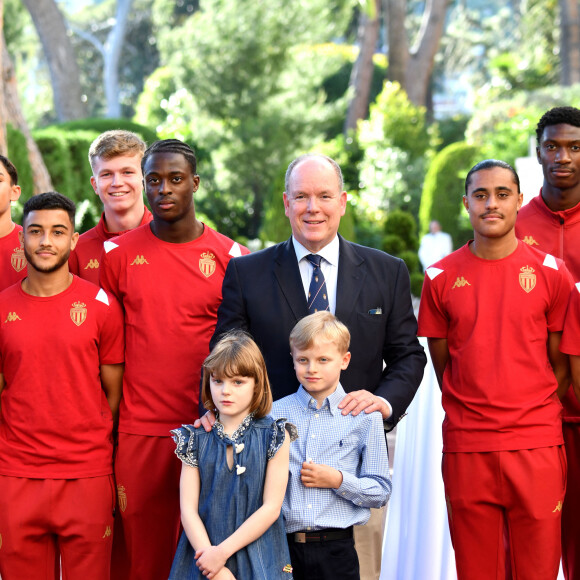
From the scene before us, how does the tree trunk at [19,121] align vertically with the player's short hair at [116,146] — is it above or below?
above

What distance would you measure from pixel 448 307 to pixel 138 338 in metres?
1.29

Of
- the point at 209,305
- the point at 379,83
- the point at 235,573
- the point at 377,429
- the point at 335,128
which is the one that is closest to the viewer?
the point at 235,573

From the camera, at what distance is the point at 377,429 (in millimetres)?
3531

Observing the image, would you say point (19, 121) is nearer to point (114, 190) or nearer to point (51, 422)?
point (114, 190)

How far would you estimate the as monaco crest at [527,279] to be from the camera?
378 centimetres

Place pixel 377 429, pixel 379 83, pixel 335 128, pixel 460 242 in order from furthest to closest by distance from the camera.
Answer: pixel 379 83 < pixel 335 128 < pixel 460 242 < pixel 377 429

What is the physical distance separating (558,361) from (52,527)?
6.94 ft

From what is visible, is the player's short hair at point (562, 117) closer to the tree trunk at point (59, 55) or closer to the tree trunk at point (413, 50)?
the tree trunk at point (59, 55)

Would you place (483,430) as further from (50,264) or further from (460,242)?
(460,242)

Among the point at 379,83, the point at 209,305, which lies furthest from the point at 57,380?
the point at 379,83

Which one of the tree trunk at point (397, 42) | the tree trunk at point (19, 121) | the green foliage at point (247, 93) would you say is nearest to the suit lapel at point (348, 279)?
the tree trunk at point (19, 121)

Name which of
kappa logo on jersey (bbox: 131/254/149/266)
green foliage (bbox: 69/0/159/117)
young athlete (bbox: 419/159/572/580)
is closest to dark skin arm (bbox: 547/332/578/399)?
young athlete (bbox: 419/159/572/580)

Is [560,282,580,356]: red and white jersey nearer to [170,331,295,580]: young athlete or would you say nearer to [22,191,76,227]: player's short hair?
[170,331,295,580]: young athlete

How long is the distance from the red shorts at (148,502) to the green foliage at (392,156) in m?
20.3
